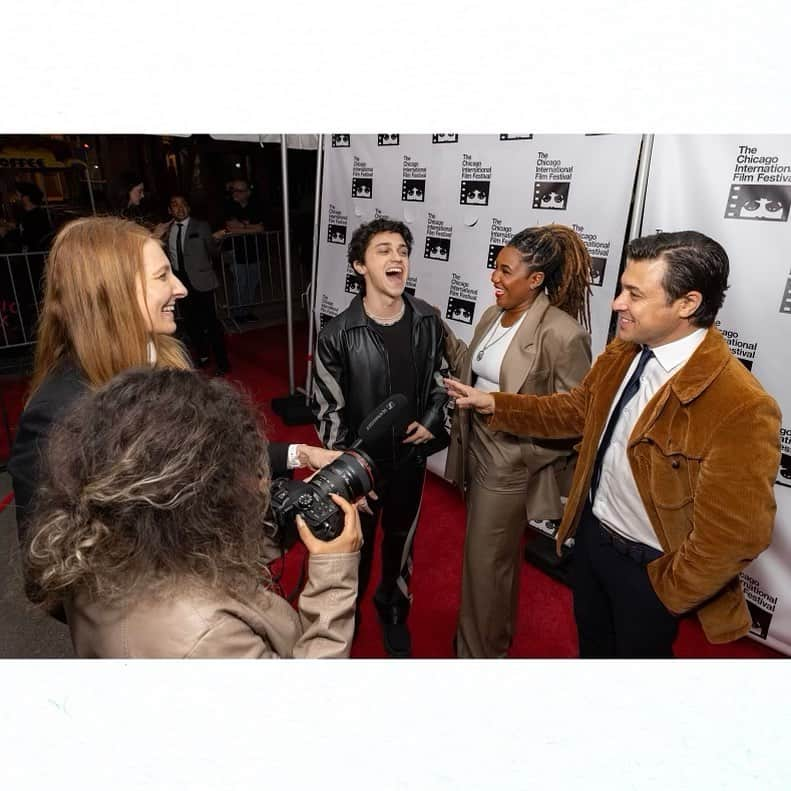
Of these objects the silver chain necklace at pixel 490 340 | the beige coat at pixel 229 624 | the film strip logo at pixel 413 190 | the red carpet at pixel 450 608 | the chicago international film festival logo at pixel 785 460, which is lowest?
A: the red carpet at pixel 450 608

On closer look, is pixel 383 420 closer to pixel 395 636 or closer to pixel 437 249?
pixel 395 636

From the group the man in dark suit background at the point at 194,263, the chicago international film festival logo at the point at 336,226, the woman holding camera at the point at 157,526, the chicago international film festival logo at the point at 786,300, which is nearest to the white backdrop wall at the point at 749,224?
the chicago international film festival logo at the point at 786,300

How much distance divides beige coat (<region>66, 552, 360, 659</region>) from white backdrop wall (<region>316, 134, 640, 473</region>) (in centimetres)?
153

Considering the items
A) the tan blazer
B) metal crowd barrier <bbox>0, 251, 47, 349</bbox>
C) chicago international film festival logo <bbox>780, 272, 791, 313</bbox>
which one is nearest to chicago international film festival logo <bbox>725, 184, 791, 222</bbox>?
chicago international film festival logo <bbox>780, 272, 791, 313</bbox>

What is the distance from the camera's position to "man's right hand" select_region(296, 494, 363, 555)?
862 mm

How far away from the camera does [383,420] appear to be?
1.31 m

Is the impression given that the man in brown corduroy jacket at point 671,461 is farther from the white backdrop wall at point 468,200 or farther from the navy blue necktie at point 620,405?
the white backdrop wall at point 468,200

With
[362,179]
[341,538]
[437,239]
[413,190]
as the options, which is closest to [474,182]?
[437,239]

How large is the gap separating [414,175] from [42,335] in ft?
6.63

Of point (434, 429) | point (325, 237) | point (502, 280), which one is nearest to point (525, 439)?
point (434, 429)

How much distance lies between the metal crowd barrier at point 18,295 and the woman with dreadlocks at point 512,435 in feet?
14.7

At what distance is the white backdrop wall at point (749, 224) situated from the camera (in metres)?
1.50

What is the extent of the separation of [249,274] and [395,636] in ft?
17.1

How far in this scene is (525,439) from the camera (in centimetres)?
162
